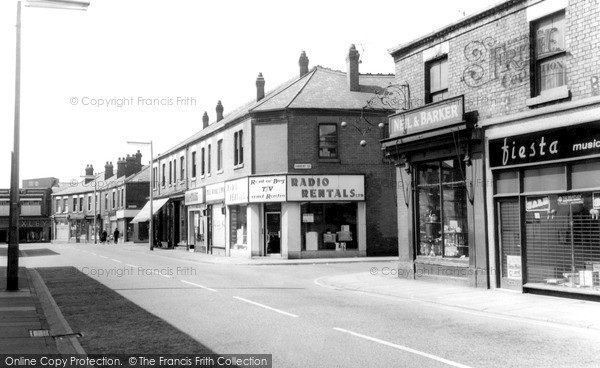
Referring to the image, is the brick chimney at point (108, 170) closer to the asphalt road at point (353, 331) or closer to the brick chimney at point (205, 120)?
the brick chimney at point (205, 120)

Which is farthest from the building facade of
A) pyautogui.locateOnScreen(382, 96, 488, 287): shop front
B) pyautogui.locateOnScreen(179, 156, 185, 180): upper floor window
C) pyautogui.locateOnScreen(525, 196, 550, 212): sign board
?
pyautogui.locateOnScreen(525, 196, 550, 212): sign board

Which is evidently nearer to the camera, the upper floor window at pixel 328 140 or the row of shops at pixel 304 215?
the row of shops at pixel 304 215

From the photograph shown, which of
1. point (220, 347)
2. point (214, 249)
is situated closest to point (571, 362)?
point (220, 347)

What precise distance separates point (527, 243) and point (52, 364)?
11200 millimetres

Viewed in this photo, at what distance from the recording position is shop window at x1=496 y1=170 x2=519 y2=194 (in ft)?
47.4

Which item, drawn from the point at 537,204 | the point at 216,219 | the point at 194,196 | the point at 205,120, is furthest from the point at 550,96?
the point at 205,120

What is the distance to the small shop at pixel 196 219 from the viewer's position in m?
38.9

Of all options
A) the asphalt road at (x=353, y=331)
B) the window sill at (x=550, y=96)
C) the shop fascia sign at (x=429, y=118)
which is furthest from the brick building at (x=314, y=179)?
the window sill at (x=550, y=96)

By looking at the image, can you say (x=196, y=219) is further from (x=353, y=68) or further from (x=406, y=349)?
(x=406, y=349)

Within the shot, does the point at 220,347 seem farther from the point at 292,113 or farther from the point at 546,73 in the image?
the point at 292,113

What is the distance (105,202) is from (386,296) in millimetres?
61776

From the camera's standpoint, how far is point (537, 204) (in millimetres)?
13898

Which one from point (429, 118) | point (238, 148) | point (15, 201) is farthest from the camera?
point (238, 148)

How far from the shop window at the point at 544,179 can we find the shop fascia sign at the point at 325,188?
16.3 metres
